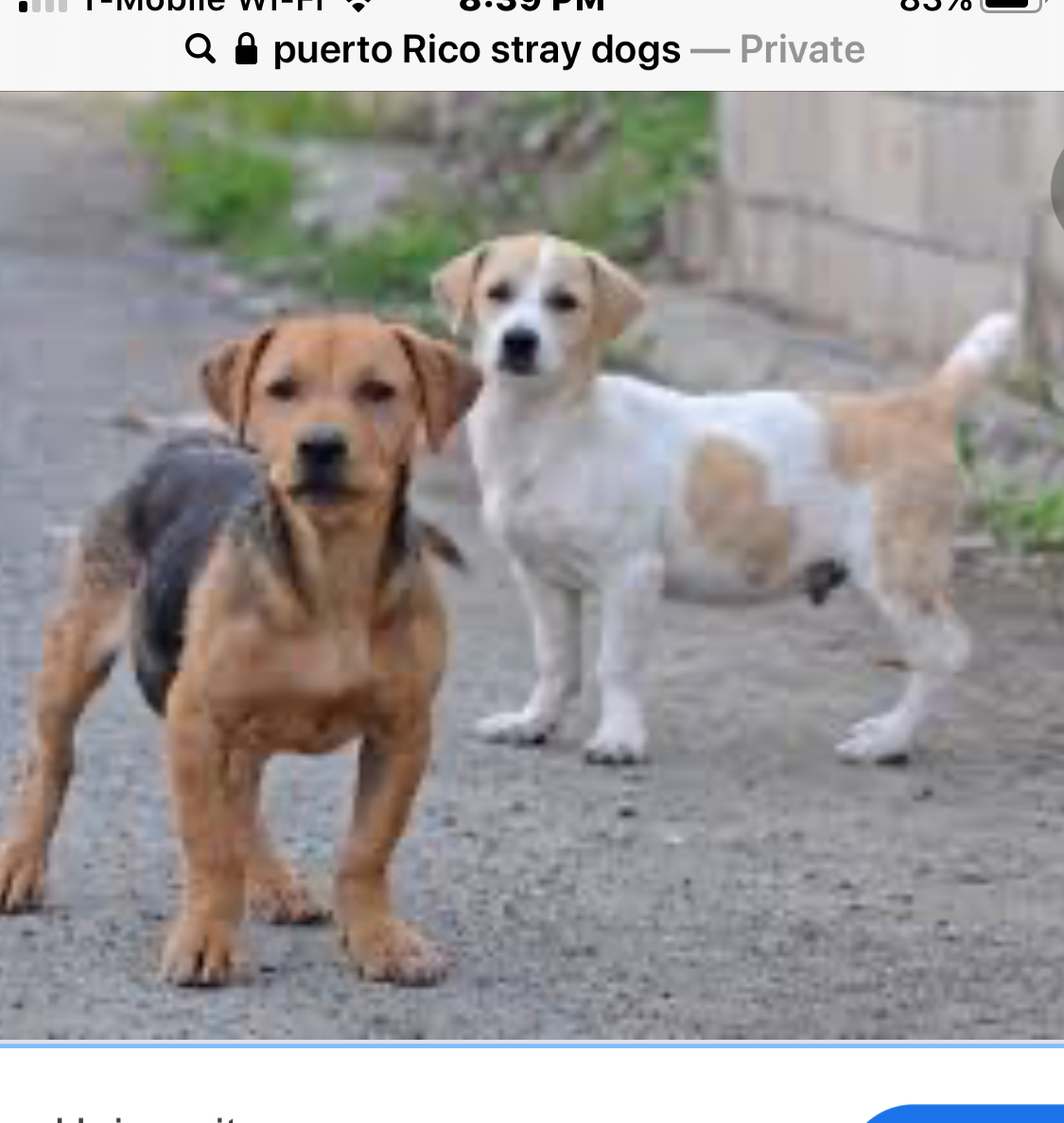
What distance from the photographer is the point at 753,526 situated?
29.8ft

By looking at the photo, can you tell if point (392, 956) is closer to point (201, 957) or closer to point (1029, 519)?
point (201, 957)

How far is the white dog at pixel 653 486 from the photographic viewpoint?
898 centimetres

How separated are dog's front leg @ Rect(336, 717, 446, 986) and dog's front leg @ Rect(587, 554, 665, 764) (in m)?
2.14

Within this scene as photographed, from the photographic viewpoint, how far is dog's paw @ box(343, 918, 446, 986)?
21.8 feet

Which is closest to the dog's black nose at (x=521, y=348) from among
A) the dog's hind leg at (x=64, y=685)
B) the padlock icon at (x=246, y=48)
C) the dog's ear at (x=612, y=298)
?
the dog's ear at (x=612, y=298)

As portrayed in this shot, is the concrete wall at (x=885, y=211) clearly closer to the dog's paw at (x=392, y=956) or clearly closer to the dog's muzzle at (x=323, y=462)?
the dog's paw at (x=392, y=956)

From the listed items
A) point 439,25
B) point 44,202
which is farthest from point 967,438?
point 44,202

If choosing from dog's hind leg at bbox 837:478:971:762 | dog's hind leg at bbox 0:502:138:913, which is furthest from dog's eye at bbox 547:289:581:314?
dog's hind leg at bbox 0:502:138:913

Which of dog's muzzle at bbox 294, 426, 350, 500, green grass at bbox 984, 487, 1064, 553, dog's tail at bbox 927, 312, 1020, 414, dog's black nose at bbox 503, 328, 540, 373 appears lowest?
green grass at bbox 984, 487, 1064, 553

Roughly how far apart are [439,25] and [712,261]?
2.21 metres

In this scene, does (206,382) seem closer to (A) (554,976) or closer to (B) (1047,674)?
(A) (554,976)

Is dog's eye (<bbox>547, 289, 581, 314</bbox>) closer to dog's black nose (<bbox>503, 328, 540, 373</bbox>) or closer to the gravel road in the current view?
dog's black nose (<bbox>503, 328, 540, 373</bbox>)

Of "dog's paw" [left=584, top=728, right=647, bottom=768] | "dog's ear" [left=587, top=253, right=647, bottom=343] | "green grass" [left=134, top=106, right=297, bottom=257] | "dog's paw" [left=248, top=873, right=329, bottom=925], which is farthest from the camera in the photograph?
"green grass" [left=134, top=106, right=297, bottom=257]

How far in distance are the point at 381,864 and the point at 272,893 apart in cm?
40
